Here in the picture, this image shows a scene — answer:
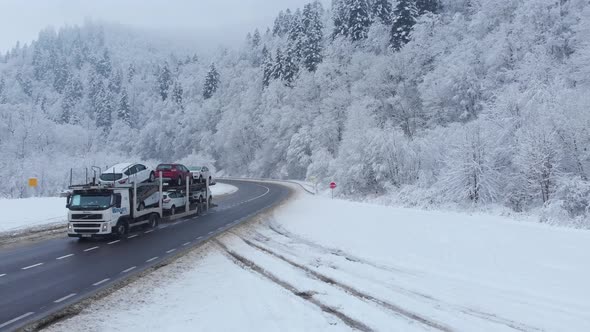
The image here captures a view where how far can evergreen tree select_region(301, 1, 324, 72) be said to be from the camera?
66.4m

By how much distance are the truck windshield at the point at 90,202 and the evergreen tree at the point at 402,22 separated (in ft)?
149

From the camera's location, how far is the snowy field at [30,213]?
832 inches

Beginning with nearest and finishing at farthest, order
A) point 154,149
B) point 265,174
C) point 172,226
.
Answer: point 172,226, point 265,174, point 154,149

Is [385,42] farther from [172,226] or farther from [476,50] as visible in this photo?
[172,226]

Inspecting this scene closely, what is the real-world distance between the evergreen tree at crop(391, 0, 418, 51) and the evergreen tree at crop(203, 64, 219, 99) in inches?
2386

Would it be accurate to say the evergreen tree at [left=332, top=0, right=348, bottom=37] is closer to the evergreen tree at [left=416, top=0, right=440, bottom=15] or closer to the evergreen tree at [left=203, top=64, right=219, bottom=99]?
the evergreen tree at [left=416, top=0, right=440, bottom=15]

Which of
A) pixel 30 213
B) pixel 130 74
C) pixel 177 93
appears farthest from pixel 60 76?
pixel 30 213

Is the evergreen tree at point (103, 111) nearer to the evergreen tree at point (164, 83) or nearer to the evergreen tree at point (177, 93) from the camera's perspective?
the evergreen tree at point (164, 83)

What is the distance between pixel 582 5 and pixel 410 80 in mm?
17863

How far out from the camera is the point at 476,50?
40906 mm

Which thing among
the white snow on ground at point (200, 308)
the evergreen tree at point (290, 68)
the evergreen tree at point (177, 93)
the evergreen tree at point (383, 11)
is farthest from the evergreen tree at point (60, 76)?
the white snow on ground at point (200, 308)

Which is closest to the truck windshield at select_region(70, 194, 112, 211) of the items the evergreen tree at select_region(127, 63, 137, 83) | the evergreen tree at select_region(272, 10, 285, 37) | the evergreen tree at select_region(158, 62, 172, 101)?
the evergreen tree at select_region(272, 10, 285, 37)

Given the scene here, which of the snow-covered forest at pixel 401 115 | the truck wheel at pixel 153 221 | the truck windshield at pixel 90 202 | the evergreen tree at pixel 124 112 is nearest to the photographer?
the truck windshield at pixel 90 202

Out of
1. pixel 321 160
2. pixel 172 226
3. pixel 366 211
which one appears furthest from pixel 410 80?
pixel 172 226
